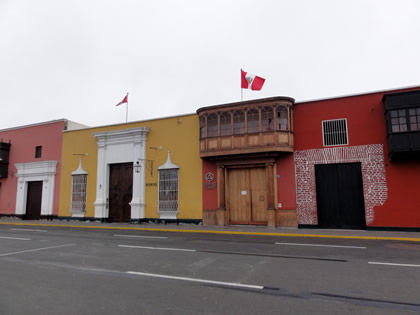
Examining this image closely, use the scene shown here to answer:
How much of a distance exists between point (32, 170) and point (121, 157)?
8.48 meters

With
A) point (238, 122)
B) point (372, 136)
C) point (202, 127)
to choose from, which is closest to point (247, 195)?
point (238, 122)

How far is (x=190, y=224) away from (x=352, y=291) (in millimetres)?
12731

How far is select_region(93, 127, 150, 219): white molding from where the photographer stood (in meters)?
18.5

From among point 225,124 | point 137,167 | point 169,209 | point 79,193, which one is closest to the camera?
point 225,124

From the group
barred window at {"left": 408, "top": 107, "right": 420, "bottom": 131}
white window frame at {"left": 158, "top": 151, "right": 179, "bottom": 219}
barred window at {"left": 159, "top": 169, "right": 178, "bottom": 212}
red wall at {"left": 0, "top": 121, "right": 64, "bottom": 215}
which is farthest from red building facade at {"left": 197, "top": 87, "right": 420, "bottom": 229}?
red wall at {"left": 0, "top": 121, "right": 64, "bottom": 215}

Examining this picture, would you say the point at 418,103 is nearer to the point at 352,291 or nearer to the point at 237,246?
the point at 237,246

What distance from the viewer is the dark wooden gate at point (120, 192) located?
19.1 m

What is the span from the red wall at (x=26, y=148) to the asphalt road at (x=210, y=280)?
49.2 feet

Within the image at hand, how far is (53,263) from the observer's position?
7.12m

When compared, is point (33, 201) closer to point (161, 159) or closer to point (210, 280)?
point (161, 159)

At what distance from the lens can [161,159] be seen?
18453mm

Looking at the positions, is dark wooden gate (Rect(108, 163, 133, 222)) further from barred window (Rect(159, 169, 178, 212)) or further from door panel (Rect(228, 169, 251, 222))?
door panel (Rect(228, 169, 251, 222))

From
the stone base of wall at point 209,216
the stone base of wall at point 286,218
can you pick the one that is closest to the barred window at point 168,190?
the stone base of wall at point 209,216

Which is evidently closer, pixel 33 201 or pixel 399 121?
pixel 399 121
